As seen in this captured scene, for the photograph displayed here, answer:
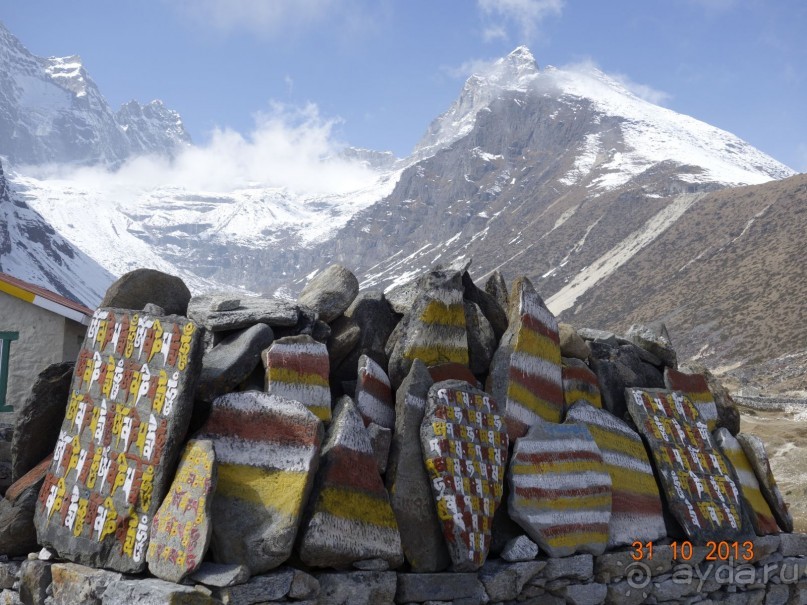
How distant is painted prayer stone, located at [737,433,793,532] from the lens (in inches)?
403

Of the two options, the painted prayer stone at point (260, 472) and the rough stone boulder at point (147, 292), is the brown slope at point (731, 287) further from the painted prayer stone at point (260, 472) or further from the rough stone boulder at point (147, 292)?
the painted prayer stone at point (260, 472)

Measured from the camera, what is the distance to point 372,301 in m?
8.86

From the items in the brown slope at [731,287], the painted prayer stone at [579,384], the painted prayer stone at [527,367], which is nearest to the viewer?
the painted prayer stone at [527,367]

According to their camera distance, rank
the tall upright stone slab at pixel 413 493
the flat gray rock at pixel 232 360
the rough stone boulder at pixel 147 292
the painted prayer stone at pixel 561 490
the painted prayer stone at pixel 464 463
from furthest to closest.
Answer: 1. the rough stone boulder at pixel 147 292
2. the painted prayer stone at pixel 561 490
3. the painted prayer stone at pixel 464 463
4. the tall upright stone slab at pixel 413 493
5. the flat gray rock at pixel 232 360

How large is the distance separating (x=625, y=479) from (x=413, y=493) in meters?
2.88

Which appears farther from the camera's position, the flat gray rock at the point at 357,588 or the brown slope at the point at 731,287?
the brown slope at the point at 731,287

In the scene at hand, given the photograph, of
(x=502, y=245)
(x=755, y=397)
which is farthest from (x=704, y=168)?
(x=755, y=397)

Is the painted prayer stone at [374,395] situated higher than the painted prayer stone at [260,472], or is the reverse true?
the painted prayer stone at [374,395]

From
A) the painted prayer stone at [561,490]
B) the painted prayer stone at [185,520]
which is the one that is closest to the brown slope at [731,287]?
the painted prayer stone at [561,490]

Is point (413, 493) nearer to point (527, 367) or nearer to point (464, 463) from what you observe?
point (464, 463)

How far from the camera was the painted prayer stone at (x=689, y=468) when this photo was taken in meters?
9.03

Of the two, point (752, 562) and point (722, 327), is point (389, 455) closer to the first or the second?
point (752, 562)

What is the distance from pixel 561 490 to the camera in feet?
26.6

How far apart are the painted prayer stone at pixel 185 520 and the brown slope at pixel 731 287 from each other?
4735cm
